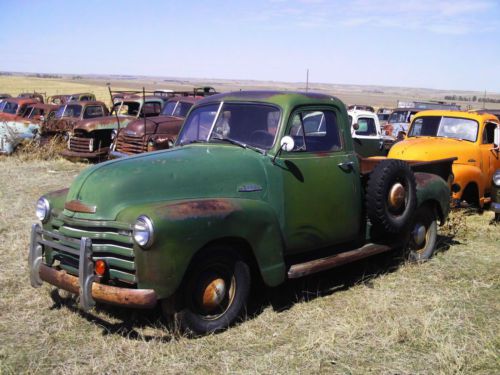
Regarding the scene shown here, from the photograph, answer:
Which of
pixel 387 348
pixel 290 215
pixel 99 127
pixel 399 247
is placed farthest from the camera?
pixel 99 127

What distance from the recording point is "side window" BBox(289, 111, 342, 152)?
5137 millimetres

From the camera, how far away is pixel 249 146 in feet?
16.3

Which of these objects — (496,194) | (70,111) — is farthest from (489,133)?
(70,111)

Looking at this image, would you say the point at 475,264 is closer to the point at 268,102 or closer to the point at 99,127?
the point at 268,102

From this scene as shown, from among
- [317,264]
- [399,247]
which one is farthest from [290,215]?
[399,247]

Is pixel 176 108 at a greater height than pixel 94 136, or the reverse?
pixel 176 108

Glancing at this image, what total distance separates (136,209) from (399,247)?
3.35 metres

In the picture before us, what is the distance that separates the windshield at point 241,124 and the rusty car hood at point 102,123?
996cm

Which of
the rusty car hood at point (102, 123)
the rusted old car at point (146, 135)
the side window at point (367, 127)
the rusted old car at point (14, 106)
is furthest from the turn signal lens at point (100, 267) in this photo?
Result: the rusted old car at point (14, 106)

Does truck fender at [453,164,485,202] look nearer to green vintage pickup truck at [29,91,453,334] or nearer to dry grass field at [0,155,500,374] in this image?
dry grass field at [0,155,500,374]

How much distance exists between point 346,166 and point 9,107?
50.3 ft

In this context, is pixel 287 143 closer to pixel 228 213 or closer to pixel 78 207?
pixel 228 213

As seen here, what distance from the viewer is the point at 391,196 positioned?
5.54 meters

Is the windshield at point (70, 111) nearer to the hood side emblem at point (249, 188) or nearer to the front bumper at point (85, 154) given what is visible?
the front bumper at point (85, 154)
